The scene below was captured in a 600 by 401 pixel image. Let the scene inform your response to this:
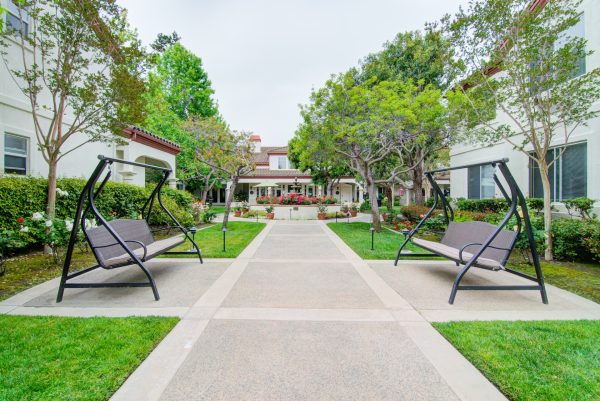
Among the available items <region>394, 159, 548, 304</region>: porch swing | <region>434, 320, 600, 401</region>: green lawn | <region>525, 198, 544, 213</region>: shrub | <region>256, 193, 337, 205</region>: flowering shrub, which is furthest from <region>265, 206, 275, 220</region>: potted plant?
<region>434, 320, 600, 401</region>: green lawn

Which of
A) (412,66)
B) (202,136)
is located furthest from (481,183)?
(202,136)

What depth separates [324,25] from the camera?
14594 mm

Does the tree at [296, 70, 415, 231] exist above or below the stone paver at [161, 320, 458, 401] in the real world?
above

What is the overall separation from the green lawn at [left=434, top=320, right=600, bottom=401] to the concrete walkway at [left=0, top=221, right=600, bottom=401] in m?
0.17

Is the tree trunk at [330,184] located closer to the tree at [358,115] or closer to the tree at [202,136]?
the tree at [202,136]

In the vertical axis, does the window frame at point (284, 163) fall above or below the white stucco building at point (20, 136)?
above

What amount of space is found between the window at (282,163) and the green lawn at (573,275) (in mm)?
29935

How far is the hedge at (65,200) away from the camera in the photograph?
678cm

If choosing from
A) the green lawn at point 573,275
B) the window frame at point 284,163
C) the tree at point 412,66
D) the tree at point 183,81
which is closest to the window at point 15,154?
the green lawn at point 573,275

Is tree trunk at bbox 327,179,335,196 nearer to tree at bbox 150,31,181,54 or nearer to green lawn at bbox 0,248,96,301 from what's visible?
tree at bbox 150,31,181,54

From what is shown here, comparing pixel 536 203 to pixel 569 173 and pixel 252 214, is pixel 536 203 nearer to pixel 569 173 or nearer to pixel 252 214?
pixel 569 173

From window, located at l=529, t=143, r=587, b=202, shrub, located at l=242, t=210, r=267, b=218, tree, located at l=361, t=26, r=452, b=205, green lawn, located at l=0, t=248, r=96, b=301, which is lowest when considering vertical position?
green lawn, located at l=0, t=248, r=96, b=301

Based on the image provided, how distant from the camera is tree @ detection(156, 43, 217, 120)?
97.0 feet

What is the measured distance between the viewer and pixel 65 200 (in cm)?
835
